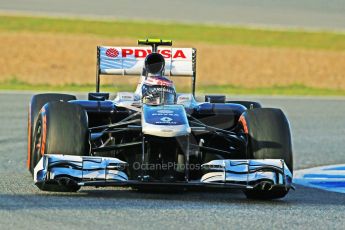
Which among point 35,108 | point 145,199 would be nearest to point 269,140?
point 145,199

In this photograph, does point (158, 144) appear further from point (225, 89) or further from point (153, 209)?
point (225, 89)

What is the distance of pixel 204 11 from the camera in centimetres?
4456

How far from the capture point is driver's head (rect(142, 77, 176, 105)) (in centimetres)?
1102

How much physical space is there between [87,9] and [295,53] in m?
11.6

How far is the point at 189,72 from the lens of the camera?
42.3 ft

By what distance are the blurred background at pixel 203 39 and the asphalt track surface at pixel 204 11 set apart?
38 mm

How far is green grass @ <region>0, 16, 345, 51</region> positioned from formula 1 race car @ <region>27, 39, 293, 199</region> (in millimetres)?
25014

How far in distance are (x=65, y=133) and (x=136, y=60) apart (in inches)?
122

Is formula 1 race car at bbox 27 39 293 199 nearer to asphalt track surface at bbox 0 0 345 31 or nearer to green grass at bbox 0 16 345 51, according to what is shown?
green grass at bbox 0 16 345 51

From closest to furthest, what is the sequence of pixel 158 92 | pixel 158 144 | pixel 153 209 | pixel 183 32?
pixel 153 209 < pixel 158 144 < pixel 158 92 < pixel 183 32

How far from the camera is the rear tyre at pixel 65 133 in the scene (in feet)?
32.4

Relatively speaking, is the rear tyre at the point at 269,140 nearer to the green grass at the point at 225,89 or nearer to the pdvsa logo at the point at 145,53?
the pdvsa logo at the point at 145,53

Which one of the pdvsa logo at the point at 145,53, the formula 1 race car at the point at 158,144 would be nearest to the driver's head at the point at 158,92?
the formula 1 race car at the point at 158,144

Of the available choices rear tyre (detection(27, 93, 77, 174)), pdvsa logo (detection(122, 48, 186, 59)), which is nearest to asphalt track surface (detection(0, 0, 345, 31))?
pdvsa logo (detection(122, 48, 186, 59))
